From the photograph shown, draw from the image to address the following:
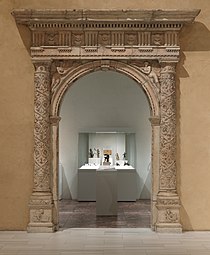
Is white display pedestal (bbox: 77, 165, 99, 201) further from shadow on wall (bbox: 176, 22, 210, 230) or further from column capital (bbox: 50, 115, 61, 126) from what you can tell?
shadow on wall (bbox: 176, 22, 210, 230)

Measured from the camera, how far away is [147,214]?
904 cm

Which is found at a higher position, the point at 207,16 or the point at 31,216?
the point at 207,16

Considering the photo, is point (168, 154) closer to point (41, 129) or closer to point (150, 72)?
point (150, 72)

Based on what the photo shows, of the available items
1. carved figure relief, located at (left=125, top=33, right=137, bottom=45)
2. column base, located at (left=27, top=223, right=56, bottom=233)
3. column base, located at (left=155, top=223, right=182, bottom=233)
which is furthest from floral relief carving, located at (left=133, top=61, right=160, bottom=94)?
column base, located at (left=27, top=223, right=56, bottom=233)

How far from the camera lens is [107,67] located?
709cm

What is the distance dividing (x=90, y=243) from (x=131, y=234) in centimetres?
92

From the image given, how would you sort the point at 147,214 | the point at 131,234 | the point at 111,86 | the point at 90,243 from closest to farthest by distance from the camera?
the point at 90,243 → the point at 131,234 → the point at 147,214 → the point at 111,86

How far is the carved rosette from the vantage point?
695 cm

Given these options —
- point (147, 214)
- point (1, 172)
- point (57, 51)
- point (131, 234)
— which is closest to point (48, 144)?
point (1, 172)

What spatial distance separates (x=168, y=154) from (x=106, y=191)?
7.91 ft

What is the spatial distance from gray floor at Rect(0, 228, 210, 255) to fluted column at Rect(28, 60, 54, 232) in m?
0.41

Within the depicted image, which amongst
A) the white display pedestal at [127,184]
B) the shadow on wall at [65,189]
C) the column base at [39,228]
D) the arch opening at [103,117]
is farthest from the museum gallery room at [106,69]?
the arch opening at [103,117]

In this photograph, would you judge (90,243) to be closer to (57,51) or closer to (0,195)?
(0,195)

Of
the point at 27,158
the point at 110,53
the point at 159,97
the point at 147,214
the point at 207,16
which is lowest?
the point at 147,214
